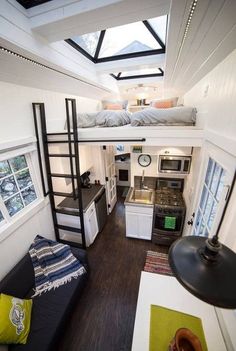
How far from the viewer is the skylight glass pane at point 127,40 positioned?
190cm

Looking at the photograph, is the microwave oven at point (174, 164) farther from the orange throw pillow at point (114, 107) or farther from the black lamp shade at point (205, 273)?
the black lamp shade at point (205, 273)

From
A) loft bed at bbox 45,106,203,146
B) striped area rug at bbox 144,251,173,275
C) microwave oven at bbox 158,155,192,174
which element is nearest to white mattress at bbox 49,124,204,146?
loft bed at bbox 45,106,203,146

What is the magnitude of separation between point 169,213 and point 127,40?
262cm

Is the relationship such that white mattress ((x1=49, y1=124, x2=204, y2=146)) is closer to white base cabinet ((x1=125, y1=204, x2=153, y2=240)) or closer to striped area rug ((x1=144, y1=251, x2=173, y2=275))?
white base cabinet ((x1=125, y1=204, x2=153, y2=240))

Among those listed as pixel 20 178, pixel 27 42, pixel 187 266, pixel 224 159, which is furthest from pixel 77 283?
pixel 27 42

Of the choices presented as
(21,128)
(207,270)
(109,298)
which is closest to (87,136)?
(21,128)

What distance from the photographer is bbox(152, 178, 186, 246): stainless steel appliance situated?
2715 millimetres

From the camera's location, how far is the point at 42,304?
71.9 inches

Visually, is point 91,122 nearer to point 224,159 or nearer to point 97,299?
point 224,159

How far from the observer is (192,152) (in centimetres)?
268

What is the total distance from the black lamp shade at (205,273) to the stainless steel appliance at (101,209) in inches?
102

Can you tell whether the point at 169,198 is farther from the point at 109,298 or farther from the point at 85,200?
the point at 109,298

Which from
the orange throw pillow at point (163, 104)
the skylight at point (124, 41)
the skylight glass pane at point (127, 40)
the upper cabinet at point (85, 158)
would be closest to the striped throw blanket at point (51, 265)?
the upper cabinet at point (85, 158)

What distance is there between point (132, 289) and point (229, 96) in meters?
2.61
